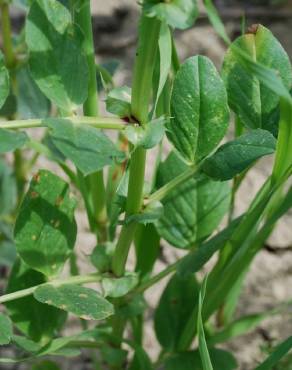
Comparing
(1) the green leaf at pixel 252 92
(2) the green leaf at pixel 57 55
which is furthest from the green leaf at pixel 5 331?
(1) the green leaf at pixel 252 92

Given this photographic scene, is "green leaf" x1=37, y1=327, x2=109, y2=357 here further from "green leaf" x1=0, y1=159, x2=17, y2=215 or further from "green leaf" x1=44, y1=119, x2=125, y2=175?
"green leaf" x1=0, y1=159, x2=17, y2=215

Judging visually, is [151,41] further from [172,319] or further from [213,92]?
[172,319]

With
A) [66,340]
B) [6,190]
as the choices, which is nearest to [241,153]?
[66,340]

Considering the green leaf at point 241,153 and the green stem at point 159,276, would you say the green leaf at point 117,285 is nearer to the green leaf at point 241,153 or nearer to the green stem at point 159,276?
the green stem at point 159,276

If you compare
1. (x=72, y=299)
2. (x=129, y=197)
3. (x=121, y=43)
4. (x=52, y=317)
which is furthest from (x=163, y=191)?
(x=121, y=43)

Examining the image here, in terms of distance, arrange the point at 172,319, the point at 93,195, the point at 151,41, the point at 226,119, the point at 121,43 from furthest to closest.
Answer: the point at 121,43, the point at 172,319, the point at 93,195, the point at 226,119, the point at 151,41
